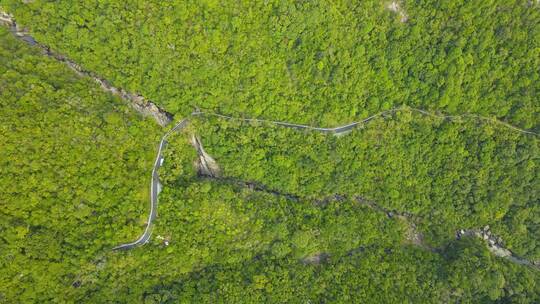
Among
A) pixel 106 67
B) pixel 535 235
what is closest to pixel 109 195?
pixel 106 67

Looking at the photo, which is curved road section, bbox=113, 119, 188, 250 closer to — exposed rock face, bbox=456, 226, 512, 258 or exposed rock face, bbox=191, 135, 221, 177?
exposed rock face, bbox=191, 135, 221, 177

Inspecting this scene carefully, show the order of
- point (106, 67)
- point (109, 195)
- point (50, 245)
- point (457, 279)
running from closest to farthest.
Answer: point (50, 245) < point (109, 195) < point (106, 67) < point (457, 279)

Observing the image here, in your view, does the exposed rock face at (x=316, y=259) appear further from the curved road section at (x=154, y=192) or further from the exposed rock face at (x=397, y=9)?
the exposed rock face at (x=397, y=9)

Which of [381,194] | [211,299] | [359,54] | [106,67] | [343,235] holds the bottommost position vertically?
[211,299]

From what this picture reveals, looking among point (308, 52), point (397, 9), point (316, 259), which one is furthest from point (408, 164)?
point (308, 52)

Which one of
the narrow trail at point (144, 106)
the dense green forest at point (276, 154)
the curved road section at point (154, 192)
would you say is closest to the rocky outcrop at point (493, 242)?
the dense green forest at point (276, 154)

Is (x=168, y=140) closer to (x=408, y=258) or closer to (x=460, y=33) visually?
(x=408, y=258)

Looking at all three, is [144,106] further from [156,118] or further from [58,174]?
[58,174]

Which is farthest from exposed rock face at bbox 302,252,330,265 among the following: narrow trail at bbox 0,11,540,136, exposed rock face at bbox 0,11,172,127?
exposed rock face at bbox 0,11,172,127
